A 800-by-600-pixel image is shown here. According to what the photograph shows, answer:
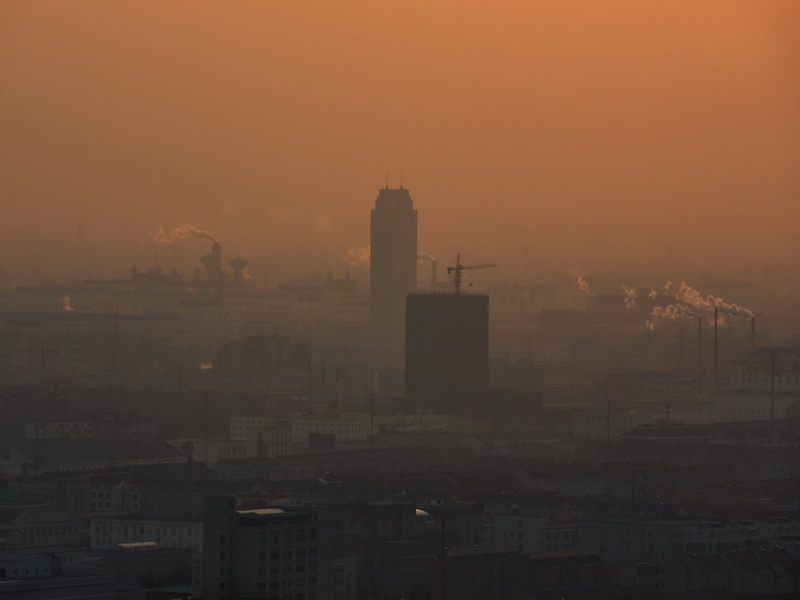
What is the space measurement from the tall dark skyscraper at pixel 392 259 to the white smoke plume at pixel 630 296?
9257 mm

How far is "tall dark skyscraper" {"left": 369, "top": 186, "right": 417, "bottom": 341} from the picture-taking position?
123m

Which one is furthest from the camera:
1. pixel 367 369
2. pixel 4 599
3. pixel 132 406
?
pixel 367 369

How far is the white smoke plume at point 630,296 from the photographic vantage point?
12112cm

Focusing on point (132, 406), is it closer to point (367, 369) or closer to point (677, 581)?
point (367, 369)

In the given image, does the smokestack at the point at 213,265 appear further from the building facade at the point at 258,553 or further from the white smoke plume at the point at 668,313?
the building facade at the point at 258,553

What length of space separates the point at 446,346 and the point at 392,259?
36931mm

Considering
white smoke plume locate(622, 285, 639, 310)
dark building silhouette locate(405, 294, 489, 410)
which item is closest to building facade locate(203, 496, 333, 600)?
dark building silhouette locate(405, 294, 489, 410)

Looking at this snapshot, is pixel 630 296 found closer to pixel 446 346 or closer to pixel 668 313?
pixel 668 313

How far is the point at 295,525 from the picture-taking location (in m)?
32.0

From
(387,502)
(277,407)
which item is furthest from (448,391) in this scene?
(387,502)

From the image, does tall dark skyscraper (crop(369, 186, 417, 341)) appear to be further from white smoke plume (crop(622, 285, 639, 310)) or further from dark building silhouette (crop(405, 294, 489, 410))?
dark building silhouette (crop(405, 294, 489, 410))

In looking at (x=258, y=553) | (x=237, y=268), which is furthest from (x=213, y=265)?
(x=258, y=553)

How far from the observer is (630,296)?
122 m

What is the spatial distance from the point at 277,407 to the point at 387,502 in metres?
43.8
